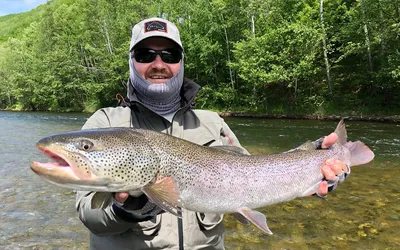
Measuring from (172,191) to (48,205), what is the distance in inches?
243

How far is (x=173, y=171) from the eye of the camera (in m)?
2.10

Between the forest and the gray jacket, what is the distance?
19.5 meters

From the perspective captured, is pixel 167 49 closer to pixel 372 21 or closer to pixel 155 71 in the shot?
pixel 155 71

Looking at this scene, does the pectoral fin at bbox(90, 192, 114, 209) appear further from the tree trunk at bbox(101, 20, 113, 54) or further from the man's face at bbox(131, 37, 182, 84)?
the tree trunk at bbox(101, 20, 113, 54)

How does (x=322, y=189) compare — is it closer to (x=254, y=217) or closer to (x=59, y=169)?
(x=254, y=217)

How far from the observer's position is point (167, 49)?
9.00 ft

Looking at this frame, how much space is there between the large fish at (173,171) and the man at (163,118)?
0.27m

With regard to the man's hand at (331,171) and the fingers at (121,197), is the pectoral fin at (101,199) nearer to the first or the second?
the fingers at (121,197)

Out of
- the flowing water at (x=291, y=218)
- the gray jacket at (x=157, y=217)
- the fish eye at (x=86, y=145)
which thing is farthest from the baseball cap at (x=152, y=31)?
the flowing water at (x=291, y=218)

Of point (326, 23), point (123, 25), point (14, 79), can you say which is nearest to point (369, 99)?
point (326, 23)

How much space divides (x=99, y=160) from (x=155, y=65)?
1.08m

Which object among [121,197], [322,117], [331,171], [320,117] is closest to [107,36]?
[320,117]

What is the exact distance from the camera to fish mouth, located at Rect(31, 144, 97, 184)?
1.68 meters

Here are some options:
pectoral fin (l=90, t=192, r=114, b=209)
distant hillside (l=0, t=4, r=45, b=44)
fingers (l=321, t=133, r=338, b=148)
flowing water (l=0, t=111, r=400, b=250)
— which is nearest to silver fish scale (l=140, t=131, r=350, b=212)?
fingers (l=321, t=133, r=338, b=148)
